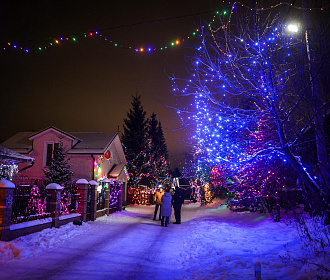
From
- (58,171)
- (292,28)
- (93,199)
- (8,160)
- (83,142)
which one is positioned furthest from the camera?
(83,142)

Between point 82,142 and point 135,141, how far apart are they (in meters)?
13.8

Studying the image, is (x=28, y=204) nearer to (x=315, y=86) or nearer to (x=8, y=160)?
(x=8, y=160)

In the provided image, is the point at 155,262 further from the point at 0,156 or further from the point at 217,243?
the point at 0,156

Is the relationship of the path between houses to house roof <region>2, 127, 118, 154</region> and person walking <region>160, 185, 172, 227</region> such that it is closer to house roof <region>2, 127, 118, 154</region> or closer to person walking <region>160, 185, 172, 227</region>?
person walking <region>160, 185, 172, 227</region>

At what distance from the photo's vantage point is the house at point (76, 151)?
22.7 m

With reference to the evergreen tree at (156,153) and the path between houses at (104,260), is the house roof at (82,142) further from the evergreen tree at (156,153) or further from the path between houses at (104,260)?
the path between houses at (104,260)

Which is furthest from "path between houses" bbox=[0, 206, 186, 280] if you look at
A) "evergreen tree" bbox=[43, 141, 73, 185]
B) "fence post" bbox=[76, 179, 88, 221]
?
"evergreen tree" bbox=[43, 141, 73, 185]

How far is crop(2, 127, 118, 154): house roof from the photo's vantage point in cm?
2281

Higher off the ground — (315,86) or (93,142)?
(93,142)

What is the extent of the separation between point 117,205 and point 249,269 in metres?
15.0

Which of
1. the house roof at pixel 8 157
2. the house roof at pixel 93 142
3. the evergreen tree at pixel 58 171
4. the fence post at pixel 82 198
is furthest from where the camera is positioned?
the house roof at pixel 93 142

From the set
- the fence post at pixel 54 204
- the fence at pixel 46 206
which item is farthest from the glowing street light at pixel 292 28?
the fence post at pixel 54 204

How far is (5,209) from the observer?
7723 millimetres

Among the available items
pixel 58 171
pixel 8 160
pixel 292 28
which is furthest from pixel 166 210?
pixel 8 160
